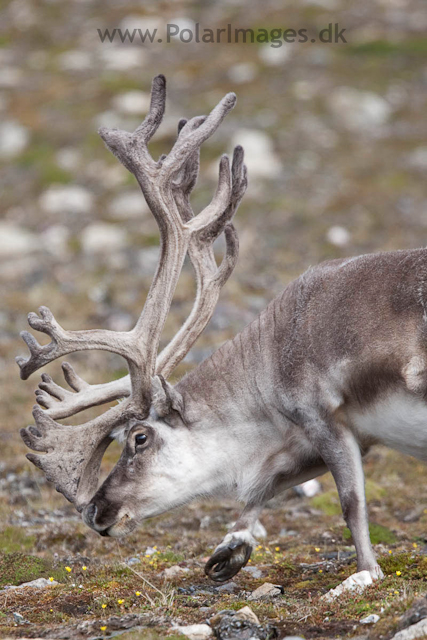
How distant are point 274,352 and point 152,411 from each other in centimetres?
115

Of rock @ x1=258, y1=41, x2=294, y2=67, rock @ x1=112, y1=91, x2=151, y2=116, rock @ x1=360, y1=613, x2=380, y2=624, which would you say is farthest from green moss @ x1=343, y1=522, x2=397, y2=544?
rock @ x1=258, y1=41, x2=294, y2=67

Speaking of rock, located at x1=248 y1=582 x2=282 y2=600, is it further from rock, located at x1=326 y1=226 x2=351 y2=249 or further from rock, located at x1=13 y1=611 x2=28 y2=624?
rock, located at x1=326 y1=226 x2=351 y2=249

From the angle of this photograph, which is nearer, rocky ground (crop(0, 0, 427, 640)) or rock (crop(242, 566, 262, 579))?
rocky ground (crop(0, 0, 427, 640))

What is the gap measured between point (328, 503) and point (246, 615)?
4727 millimetres

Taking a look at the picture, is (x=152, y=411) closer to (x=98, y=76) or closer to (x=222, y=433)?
(x=222, y=433)

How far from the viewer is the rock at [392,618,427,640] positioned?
479 centimetres

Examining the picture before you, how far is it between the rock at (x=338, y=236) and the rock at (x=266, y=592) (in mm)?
11519

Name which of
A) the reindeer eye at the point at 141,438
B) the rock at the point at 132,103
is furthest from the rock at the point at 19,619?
the rock at the point at 132,103

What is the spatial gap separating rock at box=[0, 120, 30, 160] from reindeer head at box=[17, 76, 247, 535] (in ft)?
51.0

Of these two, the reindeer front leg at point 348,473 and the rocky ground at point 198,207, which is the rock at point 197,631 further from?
the reindeer front leg at point 348,473

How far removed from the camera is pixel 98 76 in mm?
26422

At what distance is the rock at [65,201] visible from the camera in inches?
794

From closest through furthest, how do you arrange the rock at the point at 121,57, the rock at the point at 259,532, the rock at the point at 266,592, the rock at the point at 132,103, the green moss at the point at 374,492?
the rock at the point at 266,592
the rock at the point at 259,532
the green moss at the point at 374,492
the rock at the point at 132,103
the rock at the point at 121,57

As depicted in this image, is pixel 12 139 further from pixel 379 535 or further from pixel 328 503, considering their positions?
pixel 379 535
